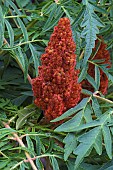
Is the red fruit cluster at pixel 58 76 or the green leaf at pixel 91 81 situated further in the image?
the green leaf at pixel 91 81

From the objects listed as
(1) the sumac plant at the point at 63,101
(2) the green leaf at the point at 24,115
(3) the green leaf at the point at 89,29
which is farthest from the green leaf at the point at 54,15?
(2) the green leaf at the point at 24,115

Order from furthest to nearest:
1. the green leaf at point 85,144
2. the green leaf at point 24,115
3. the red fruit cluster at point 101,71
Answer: the red fruit cluster at point 101,71 < the green leaf at point 24,115 < the green leaf at point 85,144

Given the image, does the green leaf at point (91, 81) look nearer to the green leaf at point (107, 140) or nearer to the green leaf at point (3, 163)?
the green leaf at point (107, 140)

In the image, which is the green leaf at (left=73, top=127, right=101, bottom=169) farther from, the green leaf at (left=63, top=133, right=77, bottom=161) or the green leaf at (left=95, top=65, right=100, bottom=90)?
the green leaf at (left=95, top=65, right=100, bottom=90)

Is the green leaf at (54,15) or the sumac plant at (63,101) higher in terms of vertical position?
the green leaf at (54,15)

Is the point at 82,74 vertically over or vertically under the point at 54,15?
under

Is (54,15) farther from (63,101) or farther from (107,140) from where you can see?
(107,140)

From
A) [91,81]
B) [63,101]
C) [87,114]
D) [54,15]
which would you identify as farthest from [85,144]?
[54,15]

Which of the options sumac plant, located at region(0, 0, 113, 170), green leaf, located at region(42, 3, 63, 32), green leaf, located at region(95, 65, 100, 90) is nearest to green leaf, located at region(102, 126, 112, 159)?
sumac plant, located at region(0, 0, 113, 170)
